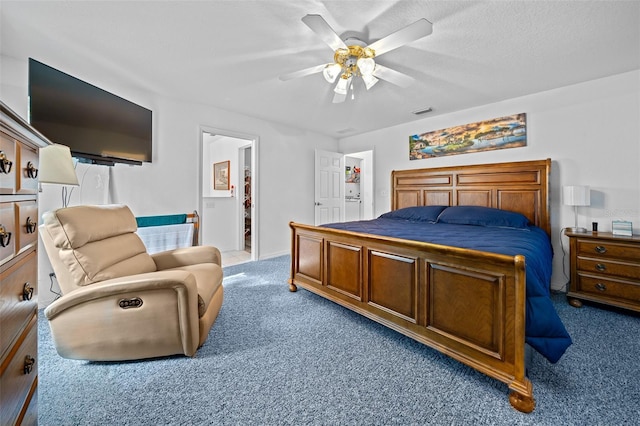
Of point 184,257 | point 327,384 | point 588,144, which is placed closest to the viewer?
point 327,384

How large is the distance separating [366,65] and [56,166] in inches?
95.3

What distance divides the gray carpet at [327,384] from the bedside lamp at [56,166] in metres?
1.21

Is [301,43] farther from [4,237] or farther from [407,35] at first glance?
[4,237]

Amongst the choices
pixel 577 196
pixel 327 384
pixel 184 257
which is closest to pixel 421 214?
pixel 577 196

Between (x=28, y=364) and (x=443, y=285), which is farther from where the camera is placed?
(x=443, y=285)

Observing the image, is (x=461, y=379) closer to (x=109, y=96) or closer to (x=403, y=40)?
(x=403, y=40)

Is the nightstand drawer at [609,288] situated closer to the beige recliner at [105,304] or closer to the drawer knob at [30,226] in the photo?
the beige recliner at [105,304]

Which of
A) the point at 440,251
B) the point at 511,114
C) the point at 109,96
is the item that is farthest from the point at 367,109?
the point at 109,96

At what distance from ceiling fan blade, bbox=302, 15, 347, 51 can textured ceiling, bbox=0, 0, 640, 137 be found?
0.51 feet

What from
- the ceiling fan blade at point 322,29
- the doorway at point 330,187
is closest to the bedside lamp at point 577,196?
the ceiling fan blade at point 322,29

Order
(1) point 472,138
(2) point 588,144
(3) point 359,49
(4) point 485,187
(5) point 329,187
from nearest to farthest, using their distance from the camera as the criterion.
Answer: (3) point 359,49 < (2) point 588,144 < (4) point 485,187 < (1) point 472,138 < (5) point 329,187

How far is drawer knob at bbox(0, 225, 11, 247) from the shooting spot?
0.73m

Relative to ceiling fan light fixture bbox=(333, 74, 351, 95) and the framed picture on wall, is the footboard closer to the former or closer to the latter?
ceiling fan light fixture bbox=(333, 74, 351, 95)

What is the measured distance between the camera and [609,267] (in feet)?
8.03
